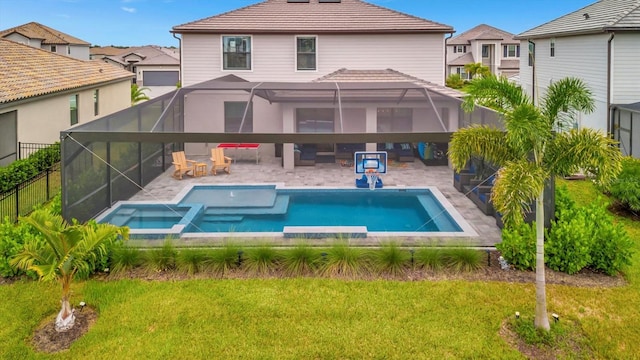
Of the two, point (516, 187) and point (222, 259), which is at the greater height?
point (516, 187)

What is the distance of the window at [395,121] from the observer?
13453 millimetres

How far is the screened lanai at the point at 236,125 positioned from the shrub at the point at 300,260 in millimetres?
2631

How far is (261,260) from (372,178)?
26.1 ft

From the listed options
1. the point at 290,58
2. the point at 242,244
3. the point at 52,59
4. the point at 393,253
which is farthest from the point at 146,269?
the point at 52,59

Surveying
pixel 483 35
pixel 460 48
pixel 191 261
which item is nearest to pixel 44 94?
pixel 191 261

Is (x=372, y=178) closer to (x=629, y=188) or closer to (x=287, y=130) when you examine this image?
(x=287, y=130)

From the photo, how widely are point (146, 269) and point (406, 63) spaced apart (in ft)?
59.9

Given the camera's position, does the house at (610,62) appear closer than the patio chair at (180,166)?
No

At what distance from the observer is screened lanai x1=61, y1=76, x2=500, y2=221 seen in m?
11.8

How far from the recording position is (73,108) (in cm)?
2561

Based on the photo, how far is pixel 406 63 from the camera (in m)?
25.1

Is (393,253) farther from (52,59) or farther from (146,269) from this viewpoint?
(52,59)

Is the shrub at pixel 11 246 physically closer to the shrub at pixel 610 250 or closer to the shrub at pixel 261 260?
the shrub at pixel 261 260

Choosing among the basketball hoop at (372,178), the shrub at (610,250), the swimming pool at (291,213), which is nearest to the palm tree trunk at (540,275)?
the shrub at (610,250)
